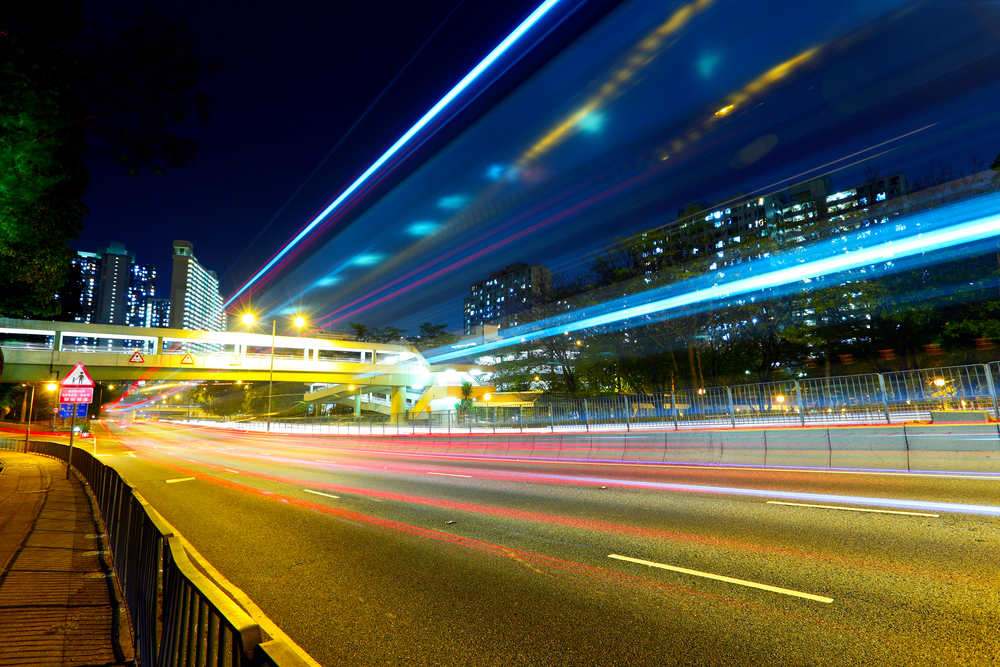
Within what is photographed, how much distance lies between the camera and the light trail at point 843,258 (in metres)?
25.5

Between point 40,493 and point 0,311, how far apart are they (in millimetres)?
5897

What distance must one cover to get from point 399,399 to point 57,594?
219 feet

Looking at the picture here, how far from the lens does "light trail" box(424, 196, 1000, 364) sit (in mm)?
25484

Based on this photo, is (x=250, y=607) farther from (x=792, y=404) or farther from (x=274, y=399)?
(x=274, y=399)

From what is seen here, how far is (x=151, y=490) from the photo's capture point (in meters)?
15.3

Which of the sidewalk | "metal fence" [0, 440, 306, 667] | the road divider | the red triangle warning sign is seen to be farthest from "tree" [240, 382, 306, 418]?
"metal fence" [0, 440, 306, 667]

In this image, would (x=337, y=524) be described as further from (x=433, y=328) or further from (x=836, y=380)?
(x=433, y=328)

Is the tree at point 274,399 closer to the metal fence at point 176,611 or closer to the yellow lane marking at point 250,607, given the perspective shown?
the yellow lane marking at point 250,607

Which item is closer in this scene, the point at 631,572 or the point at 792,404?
the point at 631,572

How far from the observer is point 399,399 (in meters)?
71.5

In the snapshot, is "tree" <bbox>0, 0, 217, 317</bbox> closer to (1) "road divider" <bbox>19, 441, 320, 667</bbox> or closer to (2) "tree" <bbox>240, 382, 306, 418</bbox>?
(1) "road divider" <bbox>19, 441, 320, 667</bbox>

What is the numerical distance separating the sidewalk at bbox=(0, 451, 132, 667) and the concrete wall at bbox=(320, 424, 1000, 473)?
15294mm

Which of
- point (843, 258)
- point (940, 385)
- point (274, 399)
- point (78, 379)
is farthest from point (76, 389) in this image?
point (274, 399)

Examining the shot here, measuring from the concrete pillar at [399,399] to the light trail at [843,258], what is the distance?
136ft
